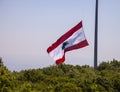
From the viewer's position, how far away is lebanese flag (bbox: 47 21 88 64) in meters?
25.7

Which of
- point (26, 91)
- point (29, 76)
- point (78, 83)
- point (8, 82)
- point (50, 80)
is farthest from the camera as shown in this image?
point (29, 76)

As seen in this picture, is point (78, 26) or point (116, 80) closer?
point (116, 80)

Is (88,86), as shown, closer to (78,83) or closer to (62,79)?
(78,83)

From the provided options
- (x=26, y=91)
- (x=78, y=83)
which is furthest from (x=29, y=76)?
(x=26, y=91)

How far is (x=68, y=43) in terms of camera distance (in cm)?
2642

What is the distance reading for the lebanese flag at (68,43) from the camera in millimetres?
25719

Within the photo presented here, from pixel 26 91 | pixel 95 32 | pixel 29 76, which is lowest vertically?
pixel 26 91

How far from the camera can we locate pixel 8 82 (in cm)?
2211

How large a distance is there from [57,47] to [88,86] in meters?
4.36

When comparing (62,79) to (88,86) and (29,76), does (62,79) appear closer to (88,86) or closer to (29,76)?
(88,86)

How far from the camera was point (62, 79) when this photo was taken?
24.9 m

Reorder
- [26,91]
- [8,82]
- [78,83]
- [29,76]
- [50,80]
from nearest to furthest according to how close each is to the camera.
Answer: [26,91], [8,82], [78,83], [50,80], [29,76]

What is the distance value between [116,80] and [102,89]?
2.01 metres

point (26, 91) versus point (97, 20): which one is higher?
point (97, 20)
